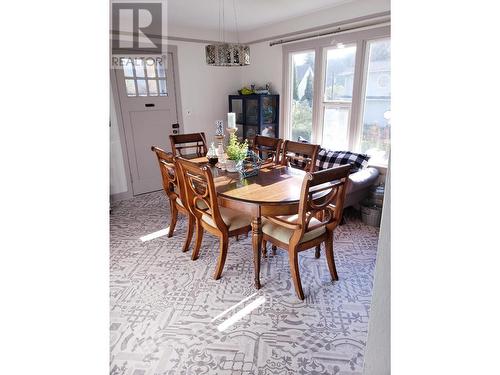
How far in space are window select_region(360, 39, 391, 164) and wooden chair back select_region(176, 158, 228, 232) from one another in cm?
215

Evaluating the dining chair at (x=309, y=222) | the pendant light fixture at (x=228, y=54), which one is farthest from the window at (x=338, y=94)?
the dining chair at (x=309, y=222)

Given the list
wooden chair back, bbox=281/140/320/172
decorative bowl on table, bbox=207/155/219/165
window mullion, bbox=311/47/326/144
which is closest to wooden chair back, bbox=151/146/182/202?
decorative bowl on table, bbox=207/155/219/165

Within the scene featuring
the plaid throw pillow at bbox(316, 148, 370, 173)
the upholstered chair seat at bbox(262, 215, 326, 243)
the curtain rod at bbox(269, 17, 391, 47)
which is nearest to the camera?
the upholstered chair seat at bbox(262, 215, 326, 243)

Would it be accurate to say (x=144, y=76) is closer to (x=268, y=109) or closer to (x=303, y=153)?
(x=268, y=109)

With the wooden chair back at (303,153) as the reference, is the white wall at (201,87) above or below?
above

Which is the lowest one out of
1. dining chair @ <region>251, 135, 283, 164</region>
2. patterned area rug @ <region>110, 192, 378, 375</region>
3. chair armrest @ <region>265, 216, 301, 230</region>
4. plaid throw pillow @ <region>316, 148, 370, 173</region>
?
patterned area rug @ <region>110, 192, 378, 375</region>

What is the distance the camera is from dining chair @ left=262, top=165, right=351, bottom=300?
174 centimetres

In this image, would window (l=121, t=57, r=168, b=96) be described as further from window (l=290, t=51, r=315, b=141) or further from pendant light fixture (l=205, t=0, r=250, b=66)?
window (l=290, t=51, r=315, b=141)

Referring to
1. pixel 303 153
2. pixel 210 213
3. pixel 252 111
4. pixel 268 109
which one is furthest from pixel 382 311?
pixel 252 111

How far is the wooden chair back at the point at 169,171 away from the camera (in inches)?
96.0

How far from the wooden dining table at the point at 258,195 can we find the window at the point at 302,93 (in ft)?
5.81

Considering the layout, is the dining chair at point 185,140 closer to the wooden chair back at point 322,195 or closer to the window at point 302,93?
the window at point 302,93
